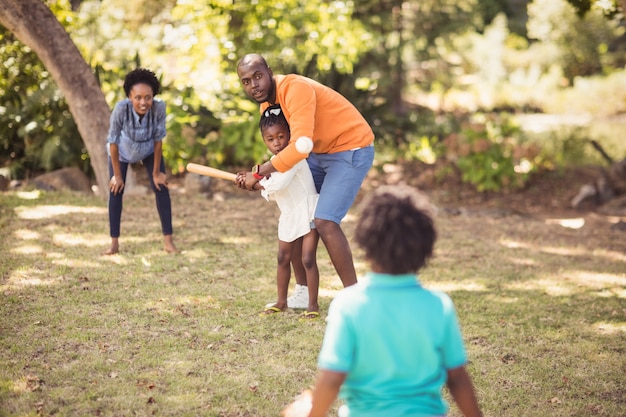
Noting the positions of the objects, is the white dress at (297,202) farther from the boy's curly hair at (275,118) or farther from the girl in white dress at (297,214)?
the boy's curly hair at (275,118)

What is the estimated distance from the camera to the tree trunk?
7.21 meters

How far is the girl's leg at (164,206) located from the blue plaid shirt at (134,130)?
15cm

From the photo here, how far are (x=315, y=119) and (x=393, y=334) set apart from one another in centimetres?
249

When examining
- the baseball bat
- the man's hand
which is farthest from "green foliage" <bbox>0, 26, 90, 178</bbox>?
the man's hand

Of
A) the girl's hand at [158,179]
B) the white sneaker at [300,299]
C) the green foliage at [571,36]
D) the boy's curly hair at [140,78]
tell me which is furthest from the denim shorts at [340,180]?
the green foliage at [571,36]

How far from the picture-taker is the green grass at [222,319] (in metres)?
3.54

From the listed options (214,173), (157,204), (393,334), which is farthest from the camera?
(157,204)

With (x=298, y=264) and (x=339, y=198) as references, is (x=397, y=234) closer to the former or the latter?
(x=339, y=198)

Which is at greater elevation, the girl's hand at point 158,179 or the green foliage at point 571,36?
the green foliage at point 571,36

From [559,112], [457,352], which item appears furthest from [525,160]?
[559,112]

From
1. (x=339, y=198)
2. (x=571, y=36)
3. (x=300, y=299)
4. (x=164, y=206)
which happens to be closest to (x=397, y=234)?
(x=339, y=198)

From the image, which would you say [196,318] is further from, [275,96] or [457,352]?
[457,352]

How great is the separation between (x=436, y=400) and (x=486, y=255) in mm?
4700

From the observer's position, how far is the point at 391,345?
2.09 m
